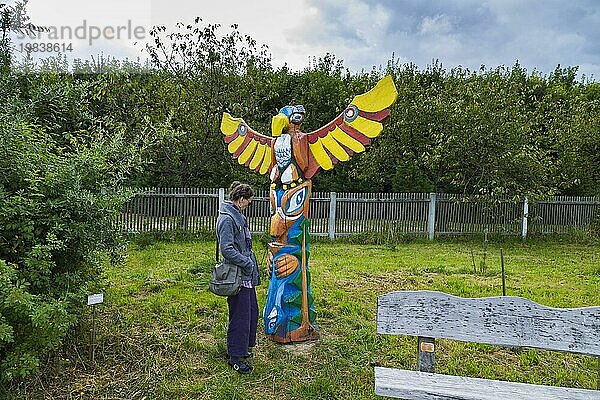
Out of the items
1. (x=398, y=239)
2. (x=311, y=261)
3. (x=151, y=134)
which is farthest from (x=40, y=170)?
(x=398, y=239)

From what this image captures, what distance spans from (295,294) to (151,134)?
225 cm

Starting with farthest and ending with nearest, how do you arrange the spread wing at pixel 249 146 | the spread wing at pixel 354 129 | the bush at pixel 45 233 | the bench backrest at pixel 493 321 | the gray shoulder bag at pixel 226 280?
the spread wing at pixel 249 146
the spread wing at pixel 354 129
the gray shoulder bag at pixel 226 280
the bush at pixel 45 233
the bench backrest at pixel 493 321

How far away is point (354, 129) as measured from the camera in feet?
16.6

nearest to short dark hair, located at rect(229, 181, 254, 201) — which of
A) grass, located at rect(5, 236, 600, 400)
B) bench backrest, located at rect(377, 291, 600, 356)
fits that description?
grass, located at rect(5, 236, 600, 400)

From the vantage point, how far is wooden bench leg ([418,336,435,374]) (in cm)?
340

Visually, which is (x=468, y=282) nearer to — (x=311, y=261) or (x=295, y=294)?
(x=311, y=261)

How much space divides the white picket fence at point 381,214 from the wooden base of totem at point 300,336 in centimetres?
830

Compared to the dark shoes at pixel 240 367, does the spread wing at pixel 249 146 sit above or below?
above

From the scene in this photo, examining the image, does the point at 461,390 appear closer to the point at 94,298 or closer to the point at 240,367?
the point at 240,367

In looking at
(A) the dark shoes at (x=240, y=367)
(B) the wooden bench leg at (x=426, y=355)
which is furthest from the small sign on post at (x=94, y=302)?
(B) the wooden bench leg at (x=426, y=355)

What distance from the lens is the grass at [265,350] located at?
4.30m

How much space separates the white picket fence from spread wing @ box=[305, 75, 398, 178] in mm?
8546

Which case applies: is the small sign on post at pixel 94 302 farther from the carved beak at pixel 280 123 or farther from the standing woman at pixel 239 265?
the carved beak at pixel 280 123

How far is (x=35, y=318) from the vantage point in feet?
11.2
